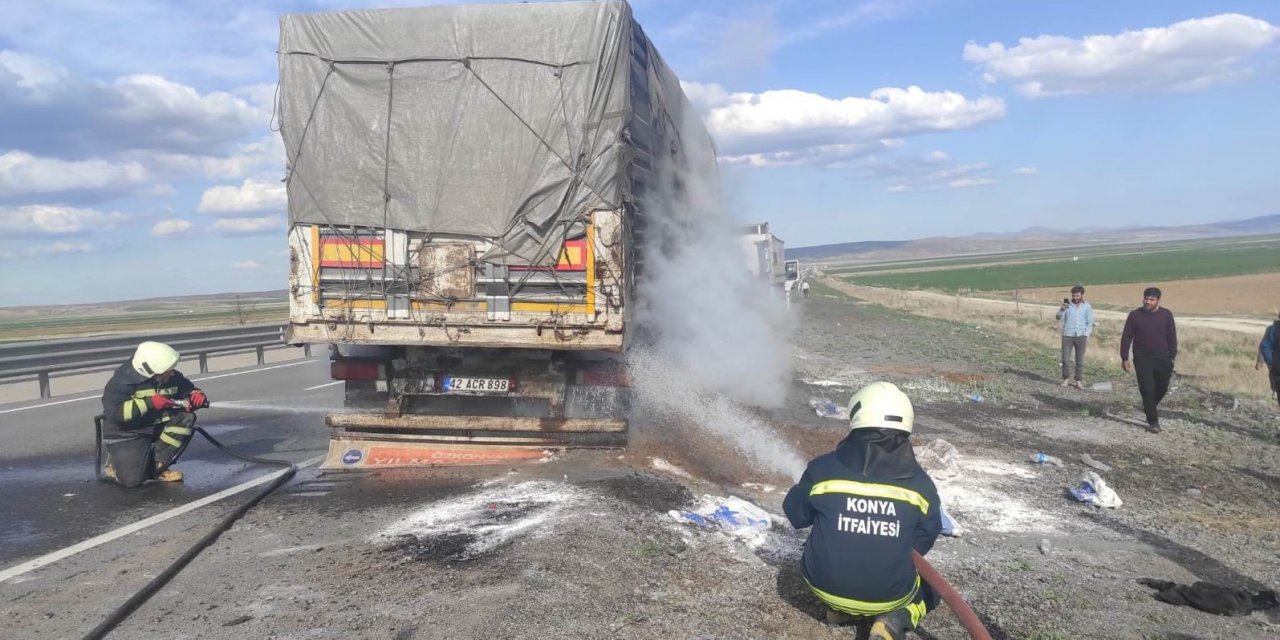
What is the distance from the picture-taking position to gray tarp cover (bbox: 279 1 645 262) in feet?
21.1

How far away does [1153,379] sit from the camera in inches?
400

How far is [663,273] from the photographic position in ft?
A: 27.9

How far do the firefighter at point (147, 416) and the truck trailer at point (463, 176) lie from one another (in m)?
1.07

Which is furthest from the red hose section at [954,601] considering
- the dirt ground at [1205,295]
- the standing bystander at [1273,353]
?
the dirt ground at [1205,295]

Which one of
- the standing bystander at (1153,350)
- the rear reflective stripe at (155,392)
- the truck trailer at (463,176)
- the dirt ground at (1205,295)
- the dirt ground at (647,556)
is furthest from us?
the dirt ground at (1205,295)

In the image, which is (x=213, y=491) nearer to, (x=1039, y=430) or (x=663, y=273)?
(x=663, y=273)

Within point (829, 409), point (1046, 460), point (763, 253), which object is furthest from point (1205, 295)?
point (1046, 460)

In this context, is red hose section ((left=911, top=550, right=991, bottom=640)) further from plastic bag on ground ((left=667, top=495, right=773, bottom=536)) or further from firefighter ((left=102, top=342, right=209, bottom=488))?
firefighter ((left=102, top=342, right=209, bottom=488))

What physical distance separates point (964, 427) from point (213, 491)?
803 centimetres

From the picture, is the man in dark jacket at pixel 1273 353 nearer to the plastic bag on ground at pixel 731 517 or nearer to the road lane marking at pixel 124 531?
the plastic bag on ground at pixel 731 517

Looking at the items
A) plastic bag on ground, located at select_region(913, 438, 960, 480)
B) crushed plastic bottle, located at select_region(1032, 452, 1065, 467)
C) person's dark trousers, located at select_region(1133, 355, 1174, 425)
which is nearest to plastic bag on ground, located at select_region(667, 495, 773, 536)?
plastic bag on ground, located at select_region(913, 438, 960, 480)

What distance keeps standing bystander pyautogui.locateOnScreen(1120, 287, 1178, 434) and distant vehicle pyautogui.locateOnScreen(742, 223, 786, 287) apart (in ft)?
45.4

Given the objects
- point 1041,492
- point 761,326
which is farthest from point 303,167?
point 761,326

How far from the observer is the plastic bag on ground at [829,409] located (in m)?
10.6
